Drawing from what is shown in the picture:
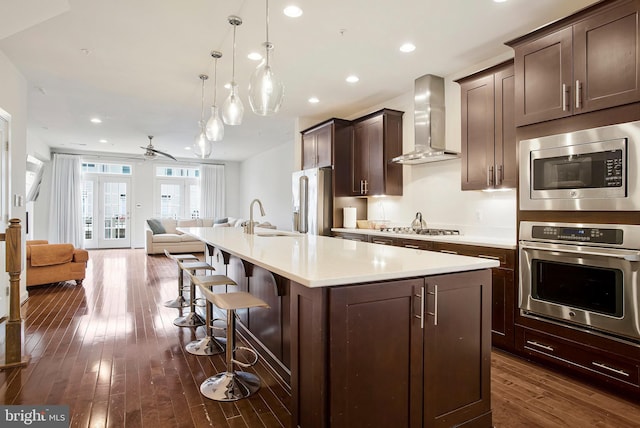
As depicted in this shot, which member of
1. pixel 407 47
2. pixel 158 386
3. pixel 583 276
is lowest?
pixel 158 386

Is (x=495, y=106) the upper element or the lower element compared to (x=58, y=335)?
upper

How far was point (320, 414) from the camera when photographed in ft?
4.85

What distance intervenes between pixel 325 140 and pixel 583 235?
378 centimetres

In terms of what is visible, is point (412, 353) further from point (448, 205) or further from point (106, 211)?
point (106, 211)

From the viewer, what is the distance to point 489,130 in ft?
11.4

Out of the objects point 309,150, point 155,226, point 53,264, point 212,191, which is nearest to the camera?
point 53,264

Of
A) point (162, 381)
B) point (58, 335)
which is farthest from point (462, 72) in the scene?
point (58, 335)

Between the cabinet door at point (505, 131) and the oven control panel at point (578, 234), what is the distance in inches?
27.8

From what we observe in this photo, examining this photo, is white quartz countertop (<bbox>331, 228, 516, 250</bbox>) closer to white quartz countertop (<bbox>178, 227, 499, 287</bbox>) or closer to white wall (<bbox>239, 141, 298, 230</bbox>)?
white quartz countertop (<bbox>178, 227, 499, 287</bbox>)

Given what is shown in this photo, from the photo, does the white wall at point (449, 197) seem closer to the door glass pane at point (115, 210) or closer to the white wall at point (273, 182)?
the white wall at point (273, 182)

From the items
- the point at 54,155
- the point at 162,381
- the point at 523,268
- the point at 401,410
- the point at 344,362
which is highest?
the point at 54,155

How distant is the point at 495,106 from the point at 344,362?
2949 mm

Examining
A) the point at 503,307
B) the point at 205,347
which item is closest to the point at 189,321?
the point at 205,347

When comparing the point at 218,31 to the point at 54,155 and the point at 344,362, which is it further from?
the point at 54,155
